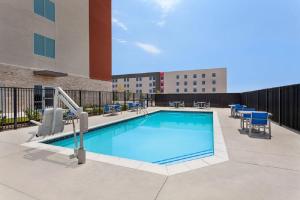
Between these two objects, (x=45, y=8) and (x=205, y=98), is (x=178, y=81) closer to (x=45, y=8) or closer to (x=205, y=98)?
(x=205, y=98)

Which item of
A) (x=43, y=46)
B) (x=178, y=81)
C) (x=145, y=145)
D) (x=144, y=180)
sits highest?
(x=178, y=81)

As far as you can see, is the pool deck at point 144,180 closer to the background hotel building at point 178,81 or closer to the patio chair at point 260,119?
the patio chair at point 260,119

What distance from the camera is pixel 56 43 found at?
16.4 metres

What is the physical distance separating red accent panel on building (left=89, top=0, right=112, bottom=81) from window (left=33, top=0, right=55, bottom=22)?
17.3 feet

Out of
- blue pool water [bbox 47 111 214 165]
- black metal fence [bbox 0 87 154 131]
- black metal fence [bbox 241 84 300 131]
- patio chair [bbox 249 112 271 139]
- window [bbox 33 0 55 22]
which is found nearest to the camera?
blue pool water [bbox 47 111 214 165]

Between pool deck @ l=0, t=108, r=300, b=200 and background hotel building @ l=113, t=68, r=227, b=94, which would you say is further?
background hotel building @ l=113, t=68, r=227, b=94

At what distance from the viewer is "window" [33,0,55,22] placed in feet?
47.7

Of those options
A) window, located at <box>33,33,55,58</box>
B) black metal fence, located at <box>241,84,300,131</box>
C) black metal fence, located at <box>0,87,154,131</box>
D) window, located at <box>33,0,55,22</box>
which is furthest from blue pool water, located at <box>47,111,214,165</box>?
window, located at <box>33,0,55,22</box>

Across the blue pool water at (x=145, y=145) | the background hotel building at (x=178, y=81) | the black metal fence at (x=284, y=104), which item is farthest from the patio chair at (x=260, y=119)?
the background hotel building at (x=178, y=81)

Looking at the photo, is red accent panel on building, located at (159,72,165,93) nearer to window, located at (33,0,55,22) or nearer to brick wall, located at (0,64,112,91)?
brick wall, located at (0,64,112,91)

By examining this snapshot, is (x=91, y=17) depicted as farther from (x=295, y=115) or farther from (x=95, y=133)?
(x=295, y=115)

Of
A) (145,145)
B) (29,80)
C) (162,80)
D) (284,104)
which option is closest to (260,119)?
(284,104)

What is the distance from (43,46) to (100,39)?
8.74 metres

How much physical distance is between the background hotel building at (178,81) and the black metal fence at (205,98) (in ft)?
96.9
